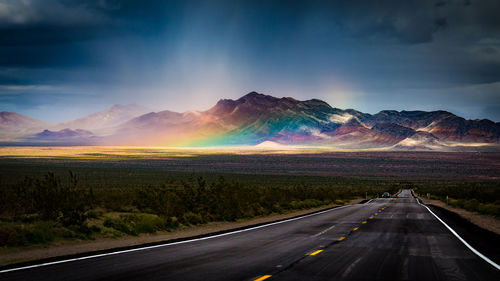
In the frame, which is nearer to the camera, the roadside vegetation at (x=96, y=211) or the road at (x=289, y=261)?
the road at (x=289, y=261)

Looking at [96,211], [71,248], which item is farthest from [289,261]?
[96,211]

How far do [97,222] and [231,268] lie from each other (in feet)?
32.6

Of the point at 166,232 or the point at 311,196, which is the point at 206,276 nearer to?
the point at 166,232

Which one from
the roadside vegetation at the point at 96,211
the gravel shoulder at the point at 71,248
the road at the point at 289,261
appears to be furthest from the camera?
the roadside vegetation at the point at 96,211

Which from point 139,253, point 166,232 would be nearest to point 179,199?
point 166,232

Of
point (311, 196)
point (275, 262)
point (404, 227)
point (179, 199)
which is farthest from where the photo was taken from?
point (311, 196)

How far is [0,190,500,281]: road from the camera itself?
9.55 meters

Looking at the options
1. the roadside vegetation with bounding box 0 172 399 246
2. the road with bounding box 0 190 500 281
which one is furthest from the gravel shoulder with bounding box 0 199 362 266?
the road with bounding box 0 190 500 281

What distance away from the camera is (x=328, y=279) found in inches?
Result: 363

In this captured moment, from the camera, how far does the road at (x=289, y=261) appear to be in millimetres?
9547

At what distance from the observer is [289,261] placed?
11305 mm

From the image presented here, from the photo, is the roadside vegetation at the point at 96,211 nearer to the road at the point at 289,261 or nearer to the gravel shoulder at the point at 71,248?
the gravel shoulder at the point at 71,248

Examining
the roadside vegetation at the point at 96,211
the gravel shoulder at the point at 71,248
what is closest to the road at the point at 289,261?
the gravel shoulder at the point at 71,248

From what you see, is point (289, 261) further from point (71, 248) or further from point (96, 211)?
point (96, 211)
